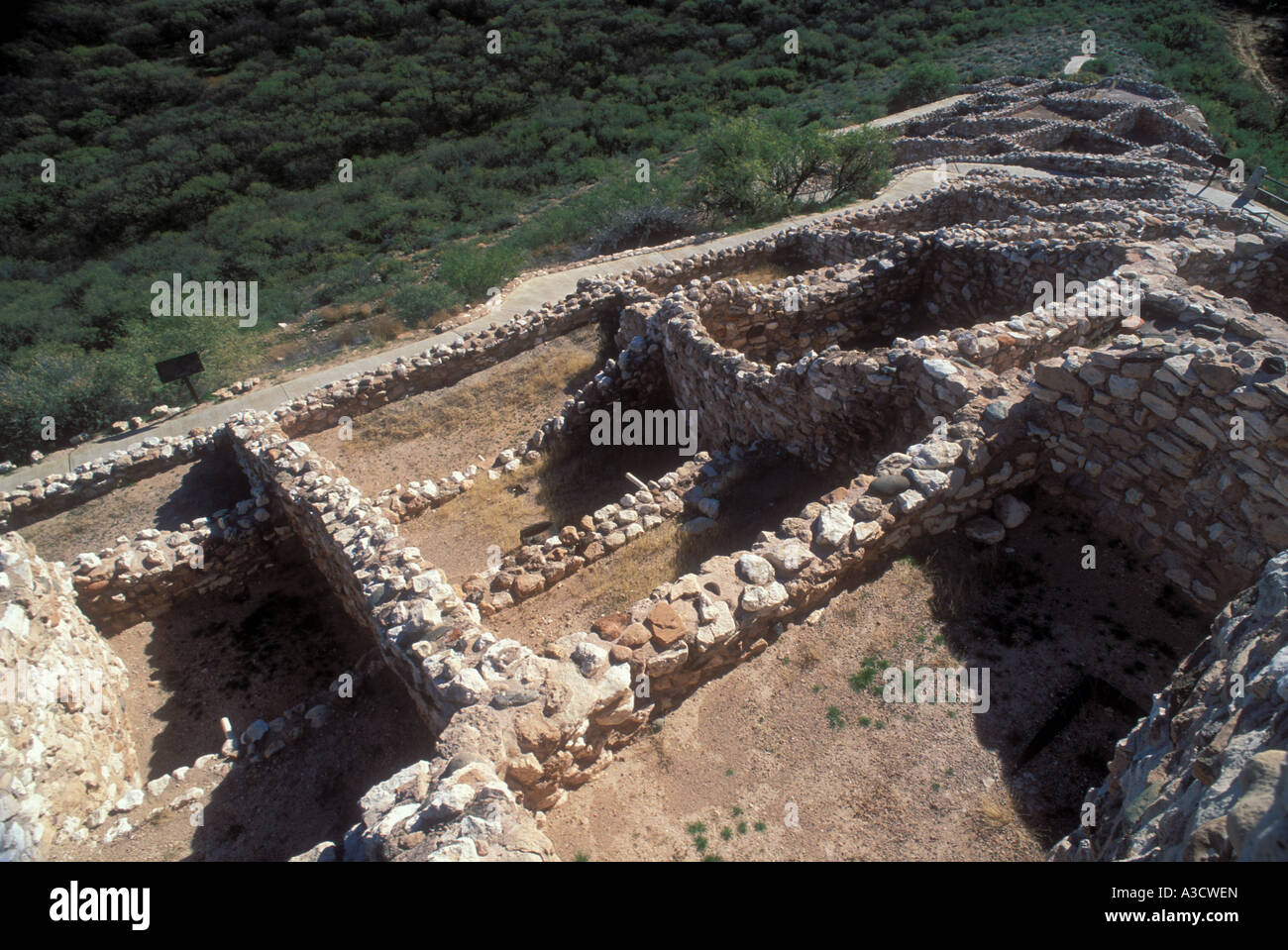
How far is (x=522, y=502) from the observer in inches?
427

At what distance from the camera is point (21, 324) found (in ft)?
95.3

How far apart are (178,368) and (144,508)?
4042mm

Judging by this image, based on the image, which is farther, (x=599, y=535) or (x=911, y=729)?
(x=599, y=535)

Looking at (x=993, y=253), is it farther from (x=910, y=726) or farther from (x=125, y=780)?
(x=125, y=780)

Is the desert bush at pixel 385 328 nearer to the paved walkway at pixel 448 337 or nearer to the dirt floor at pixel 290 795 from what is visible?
the paved walkway at pixel 448 337

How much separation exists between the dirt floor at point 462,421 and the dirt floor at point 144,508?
5.92ft

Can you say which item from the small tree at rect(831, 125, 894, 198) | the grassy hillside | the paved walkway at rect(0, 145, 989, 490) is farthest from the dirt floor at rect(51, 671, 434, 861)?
the small tree at rect(831, 125, 894, 198)

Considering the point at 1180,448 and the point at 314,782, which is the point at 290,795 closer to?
the point at 314,782

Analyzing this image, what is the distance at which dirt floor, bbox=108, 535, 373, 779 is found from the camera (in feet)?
27.5

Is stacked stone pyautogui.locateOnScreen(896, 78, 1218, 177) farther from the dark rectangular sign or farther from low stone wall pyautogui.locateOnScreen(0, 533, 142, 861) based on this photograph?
low stone wall pyautogui.locateOnScreen(0, 533, 142, 861)

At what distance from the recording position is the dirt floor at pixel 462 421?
12.6 meters

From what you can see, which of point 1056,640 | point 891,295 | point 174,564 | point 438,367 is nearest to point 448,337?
point 438,367

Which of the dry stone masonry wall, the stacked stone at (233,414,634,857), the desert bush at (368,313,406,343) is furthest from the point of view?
the desert bush at (368,313,406,343)

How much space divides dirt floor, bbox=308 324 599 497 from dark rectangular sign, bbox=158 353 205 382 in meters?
4.04
